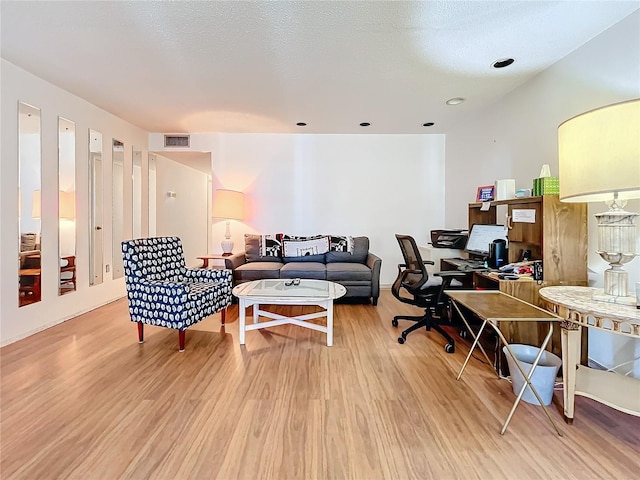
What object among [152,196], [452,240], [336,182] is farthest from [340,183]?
[152,196]

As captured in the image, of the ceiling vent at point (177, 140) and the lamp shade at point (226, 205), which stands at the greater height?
the ceiling vent at point (177, 140)

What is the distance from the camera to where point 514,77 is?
282cm

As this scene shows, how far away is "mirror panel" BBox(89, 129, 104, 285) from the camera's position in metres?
3.62

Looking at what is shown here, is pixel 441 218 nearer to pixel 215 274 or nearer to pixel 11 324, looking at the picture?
pixel 215 274

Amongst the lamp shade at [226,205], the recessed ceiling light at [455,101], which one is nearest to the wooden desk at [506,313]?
the recessed ceiling light at [455,101]

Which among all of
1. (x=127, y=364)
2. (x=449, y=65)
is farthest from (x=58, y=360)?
(x=449, y=65)

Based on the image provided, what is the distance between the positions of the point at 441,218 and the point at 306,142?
2.50 metres

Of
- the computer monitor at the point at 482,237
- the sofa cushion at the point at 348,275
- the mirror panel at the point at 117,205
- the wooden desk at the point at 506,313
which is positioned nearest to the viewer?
the wooden desk at the point at 506,313

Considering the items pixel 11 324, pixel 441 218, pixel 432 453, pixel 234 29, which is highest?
pixel 234 29

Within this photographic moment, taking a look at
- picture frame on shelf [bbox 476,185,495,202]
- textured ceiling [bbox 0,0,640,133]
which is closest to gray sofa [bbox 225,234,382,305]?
picture frame on shelf [bbox 476,185,495,202]

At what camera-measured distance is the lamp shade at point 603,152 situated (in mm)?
1363

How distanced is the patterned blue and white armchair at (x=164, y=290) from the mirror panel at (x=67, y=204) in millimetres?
1195

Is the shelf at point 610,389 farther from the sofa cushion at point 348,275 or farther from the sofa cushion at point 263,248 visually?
the sofa cushion at point 263,248

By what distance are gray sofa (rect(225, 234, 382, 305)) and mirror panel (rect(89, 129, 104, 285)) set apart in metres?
1.62
